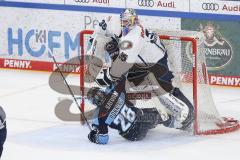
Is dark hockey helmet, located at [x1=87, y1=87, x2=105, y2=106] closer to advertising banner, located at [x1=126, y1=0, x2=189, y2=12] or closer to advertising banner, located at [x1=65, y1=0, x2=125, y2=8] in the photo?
advertising banner, located at [x1=126, y1=0, x2=189, y2=12]

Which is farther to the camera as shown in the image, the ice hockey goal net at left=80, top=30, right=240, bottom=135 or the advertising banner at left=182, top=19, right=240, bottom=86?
the advertising banner at left=182, top=19, right=240, bottom=86

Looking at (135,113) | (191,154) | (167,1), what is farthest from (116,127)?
(167,1)

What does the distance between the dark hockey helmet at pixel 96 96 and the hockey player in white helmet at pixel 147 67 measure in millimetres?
250

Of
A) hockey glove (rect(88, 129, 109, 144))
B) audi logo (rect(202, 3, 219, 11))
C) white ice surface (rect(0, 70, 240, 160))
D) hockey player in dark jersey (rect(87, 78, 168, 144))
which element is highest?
audi logo (rect(202, 3, 219, 11))

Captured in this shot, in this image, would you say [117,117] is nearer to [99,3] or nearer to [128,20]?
[128,20]

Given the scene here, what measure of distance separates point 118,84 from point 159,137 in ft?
2.31

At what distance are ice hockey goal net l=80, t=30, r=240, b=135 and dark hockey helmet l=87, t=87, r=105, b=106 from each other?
1.29 ft

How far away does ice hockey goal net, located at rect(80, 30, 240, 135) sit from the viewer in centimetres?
868

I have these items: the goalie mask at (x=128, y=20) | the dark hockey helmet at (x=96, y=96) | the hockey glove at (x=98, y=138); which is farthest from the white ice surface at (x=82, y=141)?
the goalie mask at (x=128, y=20)

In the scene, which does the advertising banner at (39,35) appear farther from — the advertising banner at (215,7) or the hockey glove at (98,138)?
the hockey glove at (98,138)

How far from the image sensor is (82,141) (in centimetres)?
853

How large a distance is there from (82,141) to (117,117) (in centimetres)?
45

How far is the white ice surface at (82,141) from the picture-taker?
7977 mm

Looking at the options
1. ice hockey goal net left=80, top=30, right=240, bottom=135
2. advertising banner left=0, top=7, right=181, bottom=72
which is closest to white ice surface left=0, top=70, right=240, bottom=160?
ice hockey goal net left=80, top=30, right=240, bottom=135
